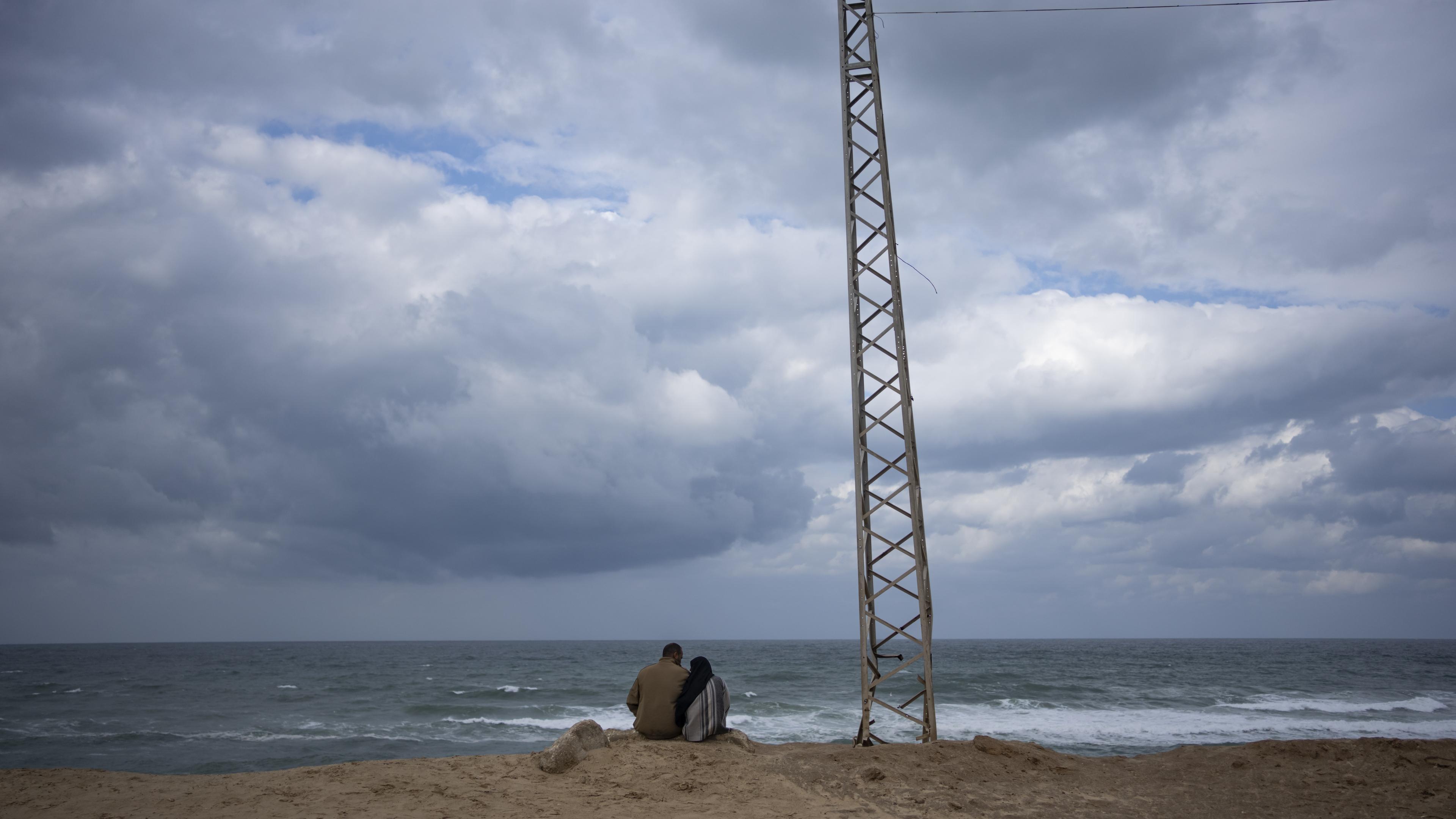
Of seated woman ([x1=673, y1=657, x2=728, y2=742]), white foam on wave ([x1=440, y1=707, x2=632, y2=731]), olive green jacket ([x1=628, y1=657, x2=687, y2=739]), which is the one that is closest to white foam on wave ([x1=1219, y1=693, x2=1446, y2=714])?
white foam on wave ([x1=440, y1=707, x2=632, y2=731])

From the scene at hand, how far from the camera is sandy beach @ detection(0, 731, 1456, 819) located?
6.33 meters

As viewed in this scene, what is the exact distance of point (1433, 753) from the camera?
7.12 metres

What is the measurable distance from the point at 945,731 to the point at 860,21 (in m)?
17.3

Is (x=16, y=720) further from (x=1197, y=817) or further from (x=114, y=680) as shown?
(x=1197, y=817)

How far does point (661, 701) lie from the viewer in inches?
321

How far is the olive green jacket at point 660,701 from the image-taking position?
8133 millimetres

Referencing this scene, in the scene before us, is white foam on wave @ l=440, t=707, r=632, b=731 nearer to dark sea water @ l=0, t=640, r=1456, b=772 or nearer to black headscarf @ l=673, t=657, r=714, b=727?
dark sea water @ l=0, t=640, r=1456, b=772

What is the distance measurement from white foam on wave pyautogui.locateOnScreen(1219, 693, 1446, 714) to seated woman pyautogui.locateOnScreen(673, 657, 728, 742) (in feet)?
80.9

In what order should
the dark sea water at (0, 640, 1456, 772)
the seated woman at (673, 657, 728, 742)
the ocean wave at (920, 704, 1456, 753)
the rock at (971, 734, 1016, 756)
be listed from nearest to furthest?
the rock at (971, 734, 1016, 756) → the seated woman at (673, 657, 728, 742) → the dark sea water at (0, 640, 1456, 772) → the ocean wave at (920, 704, 1456, 753)

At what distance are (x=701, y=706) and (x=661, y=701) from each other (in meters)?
0.43

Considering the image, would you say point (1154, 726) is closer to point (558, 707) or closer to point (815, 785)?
point (558, 707)

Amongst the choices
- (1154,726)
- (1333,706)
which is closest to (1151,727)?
(1154,726)

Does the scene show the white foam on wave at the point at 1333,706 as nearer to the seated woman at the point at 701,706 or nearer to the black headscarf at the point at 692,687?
the seated woman at the point at 701,706

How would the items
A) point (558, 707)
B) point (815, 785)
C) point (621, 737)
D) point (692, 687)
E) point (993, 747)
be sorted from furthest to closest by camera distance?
1. point (558, 707)
2. point (621, 737)
3. point (692, 687)
4. point (993, 747)
5. point (815, 785)
